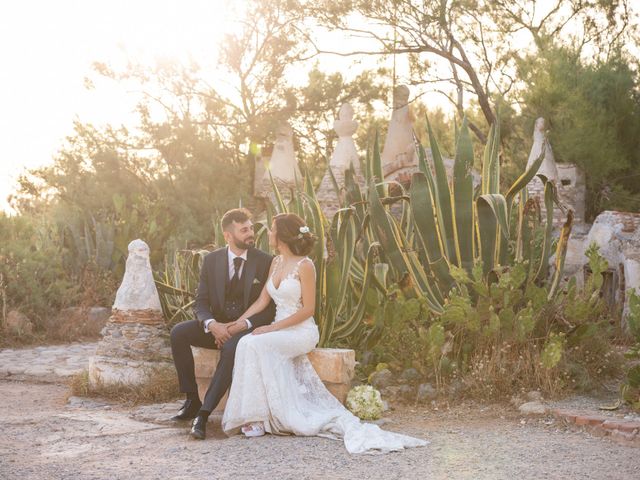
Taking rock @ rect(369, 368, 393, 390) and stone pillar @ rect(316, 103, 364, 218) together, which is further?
stone pillar @ rect(316, 103, 364, 218)

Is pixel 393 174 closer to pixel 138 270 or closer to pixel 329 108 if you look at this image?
pixel 329 108

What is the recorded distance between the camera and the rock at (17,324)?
36.7ft

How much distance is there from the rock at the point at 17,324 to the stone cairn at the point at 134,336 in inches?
175

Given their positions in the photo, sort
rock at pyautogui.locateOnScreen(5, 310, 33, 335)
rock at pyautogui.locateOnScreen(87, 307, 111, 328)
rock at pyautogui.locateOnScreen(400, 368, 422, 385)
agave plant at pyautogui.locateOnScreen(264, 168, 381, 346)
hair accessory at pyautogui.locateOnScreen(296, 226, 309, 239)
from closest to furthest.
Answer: hair accessory at pyautogui.locateOnScreen(296, 226, 309, 239) → rock at pyautogui.locateOnScreen(400, 368, 422, 385) → agave plant at pyautogui.locateOnScreen(264, 168, 381, 346) → rock at pyautogui.locateOnScreen(5, 310, 33, 335) → rock at pyautogui.locateOnScreen(87, 307, 111, 328)

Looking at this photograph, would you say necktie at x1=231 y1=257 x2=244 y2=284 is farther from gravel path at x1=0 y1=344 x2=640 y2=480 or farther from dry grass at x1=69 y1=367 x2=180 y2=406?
dry grass at x1=69 y1=367 x2=180 y2=406

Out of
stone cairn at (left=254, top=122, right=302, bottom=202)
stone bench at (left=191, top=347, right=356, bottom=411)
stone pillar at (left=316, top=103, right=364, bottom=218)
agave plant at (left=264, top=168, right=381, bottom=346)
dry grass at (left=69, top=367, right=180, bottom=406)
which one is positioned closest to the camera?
stone bench at (left=191, top=347, right=356, bottom=411)

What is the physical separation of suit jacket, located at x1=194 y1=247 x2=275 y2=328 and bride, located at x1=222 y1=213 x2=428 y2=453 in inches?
8.1

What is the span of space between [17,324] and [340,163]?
26.6ft

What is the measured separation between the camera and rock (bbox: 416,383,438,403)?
6.21 m

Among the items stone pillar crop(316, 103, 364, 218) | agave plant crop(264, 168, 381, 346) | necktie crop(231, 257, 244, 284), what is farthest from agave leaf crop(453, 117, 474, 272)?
stone pillar crop(316, 103, 364, 218)

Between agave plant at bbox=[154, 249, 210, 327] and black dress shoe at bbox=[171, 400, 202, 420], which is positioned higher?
agave plant at bbox=[154, 249, 210, 327]

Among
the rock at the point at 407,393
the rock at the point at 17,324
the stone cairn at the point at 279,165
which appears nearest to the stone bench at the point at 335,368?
the rock at the point at 407,393

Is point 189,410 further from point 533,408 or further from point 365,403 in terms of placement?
point 533,408

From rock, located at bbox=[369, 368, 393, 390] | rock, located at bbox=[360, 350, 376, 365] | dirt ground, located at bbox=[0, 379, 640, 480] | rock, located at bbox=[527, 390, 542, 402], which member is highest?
rock, located at bbox=[360, 350, 376, 365]
